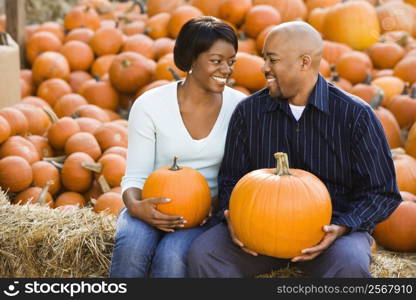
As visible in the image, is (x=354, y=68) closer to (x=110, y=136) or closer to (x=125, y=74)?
(x=125, y=74)

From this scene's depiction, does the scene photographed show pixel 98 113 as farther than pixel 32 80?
No

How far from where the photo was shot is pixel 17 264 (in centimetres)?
322

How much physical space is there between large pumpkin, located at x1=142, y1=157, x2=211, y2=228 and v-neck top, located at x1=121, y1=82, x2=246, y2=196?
0.20m

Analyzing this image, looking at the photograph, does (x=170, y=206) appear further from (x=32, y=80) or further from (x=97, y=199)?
(x=32, y=80)

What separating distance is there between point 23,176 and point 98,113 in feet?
3.46

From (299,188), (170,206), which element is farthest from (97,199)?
(299,188)

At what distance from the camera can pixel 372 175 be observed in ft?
8.84

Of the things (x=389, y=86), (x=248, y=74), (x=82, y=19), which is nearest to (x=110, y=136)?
(x=248, y=74)

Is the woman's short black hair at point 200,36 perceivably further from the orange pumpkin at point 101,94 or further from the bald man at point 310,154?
the orange pumpkin at point 101,94

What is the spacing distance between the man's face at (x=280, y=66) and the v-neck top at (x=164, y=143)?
0.40 m

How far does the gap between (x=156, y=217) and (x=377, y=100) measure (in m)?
2.63

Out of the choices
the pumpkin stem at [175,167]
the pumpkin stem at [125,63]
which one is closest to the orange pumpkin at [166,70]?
the pumpkin stem at [125,63]

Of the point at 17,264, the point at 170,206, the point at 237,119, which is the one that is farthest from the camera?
the point at 17,264

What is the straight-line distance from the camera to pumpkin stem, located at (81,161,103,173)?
4.15m
